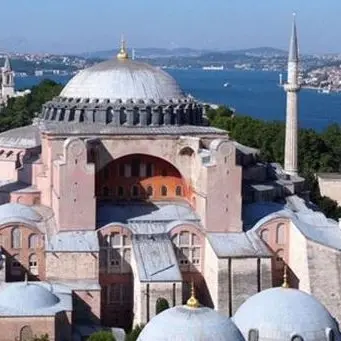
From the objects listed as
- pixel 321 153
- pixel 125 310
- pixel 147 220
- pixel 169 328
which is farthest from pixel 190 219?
pixel 321 153

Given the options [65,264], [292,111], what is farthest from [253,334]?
[292,111]

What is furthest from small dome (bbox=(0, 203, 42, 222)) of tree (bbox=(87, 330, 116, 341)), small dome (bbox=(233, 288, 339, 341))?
small dome (bbox=(233, 288, 339, 341))

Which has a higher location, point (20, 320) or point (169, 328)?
point (169, 328)

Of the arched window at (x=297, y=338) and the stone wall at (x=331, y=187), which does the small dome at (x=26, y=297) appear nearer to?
the arched window at (x=297, y=338)

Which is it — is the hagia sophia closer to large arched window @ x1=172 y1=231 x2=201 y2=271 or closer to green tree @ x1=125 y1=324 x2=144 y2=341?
large arched window @ x1=172 y1=231 x2=201 y2=271

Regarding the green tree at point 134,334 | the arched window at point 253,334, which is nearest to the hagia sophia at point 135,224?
the green tree at point 134,334

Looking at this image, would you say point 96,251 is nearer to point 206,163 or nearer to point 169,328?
point 206,163

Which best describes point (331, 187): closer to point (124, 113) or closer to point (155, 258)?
point (124, 113)
